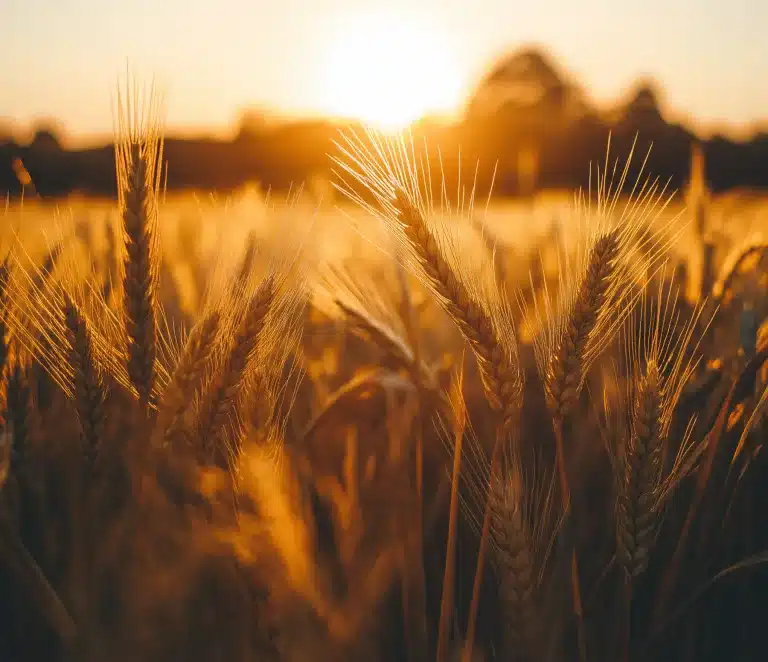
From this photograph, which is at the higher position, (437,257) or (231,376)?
(437,257)

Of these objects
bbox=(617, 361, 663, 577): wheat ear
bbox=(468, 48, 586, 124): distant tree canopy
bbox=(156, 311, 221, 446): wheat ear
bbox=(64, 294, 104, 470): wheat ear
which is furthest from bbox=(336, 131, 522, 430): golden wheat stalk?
bbox=(468, 48, 586, 124): distant tree canopy

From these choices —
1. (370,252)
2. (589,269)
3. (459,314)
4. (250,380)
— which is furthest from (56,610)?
(370,252)

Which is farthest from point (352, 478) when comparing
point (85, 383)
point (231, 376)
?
point (85, 383)

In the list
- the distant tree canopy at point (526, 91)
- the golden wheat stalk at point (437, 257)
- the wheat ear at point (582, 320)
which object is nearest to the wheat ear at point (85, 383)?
the golden wheat stalk at point (437, 257)

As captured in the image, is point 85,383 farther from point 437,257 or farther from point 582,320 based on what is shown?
point 582,320

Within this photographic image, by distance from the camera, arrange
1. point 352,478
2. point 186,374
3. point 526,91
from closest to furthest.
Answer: point 186,374
point 352,478
point 526,91

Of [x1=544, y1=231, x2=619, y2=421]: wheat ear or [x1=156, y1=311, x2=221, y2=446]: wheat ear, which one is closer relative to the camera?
[x1=156, y1=311, x2=221, y2=446]: wheat ear

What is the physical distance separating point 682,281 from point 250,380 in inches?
74.1

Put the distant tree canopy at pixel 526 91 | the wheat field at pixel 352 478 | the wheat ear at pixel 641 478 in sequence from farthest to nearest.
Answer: the distant tree canopy at pixel 526 91 < the wheat ear at pixel 641 478 < the wheat field at pixel 352 478

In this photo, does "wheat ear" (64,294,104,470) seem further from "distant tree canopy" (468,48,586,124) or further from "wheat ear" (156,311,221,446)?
"distant tree canopy" (468,48,586,124)

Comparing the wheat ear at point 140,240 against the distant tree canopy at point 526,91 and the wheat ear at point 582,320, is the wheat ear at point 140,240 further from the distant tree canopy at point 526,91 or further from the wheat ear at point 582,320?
the distant tree canopy at point 526,91

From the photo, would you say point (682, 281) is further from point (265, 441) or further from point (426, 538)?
point (265, 441)

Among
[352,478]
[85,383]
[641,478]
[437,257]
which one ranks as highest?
[437,257]

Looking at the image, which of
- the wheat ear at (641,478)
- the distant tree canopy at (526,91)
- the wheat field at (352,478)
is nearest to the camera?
the wheat field at (352,478)
